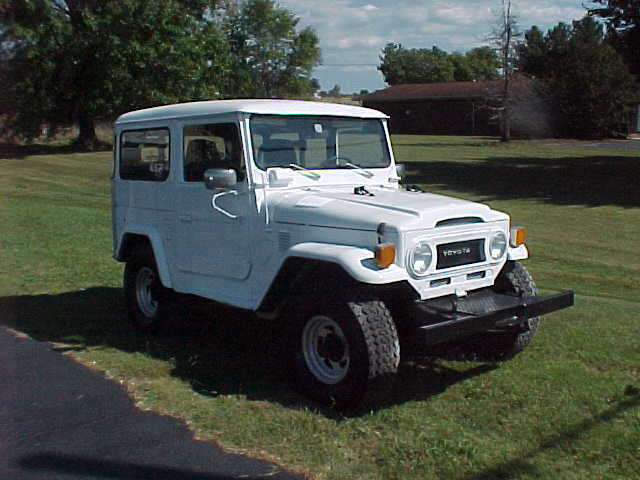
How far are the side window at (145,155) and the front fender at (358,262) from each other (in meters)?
2.24

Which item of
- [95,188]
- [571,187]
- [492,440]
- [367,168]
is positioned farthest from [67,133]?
[492,440]

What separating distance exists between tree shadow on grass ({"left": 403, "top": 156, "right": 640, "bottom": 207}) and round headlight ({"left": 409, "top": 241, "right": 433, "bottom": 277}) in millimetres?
13267

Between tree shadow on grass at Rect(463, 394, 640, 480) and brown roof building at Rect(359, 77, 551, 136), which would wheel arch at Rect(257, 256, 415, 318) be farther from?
brown roof building at Rect(359, 77, 551, 136)

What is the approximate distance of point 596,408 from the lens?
5.18 metres

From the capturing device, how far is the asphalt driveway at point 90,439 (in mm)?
4355

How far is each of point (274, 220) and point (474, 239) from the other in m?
1.51

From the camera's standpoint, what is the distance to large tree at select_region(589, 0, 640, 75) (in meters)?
23.2

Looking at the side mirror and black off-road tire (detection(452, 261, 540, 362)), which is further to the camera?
black off-road tire (detection(452, 261, 540, 362))

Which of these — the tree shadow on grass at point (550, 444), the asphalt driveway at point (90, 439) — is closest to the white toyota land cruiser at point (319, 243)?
the tree shadow on grass at point (550, 444)

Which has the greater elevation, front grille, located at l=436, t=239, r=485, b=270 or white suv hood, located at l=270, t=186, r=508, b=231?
white suv hood, located at l=270, t=186, r=508, b=231

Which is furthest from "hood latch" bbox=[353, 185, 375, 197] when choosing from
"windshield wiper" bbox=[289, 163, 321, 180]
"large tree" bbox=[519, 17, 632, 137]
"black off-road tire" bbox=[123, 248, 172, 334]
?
"large tree" bbox=[519, 17, 632, 137]

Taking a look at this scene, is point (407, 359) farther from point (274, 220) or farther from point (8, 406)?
point (8, 406)

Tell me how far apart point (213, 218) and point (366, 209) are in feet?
4.81

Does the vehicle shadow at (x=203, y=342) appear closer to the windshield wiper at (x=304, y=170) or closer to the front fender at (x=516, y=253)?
the front fender at (x=516, y=253)
